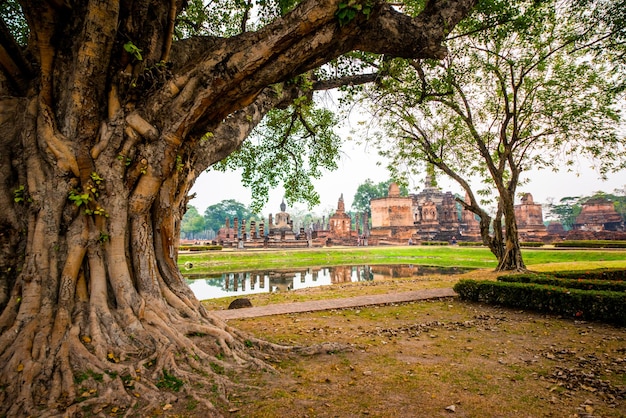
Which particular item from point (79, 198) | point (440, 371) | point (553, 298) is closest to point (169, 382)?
point (79, 198)

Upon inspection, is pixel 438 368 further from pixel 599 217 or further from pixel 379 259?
pixel 599 217

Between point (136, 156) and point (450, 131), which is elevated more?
point (450, 131)

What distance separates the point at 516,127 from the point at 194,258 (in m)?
19.8

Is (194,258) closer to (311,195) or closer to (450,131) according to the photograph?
(311,195)

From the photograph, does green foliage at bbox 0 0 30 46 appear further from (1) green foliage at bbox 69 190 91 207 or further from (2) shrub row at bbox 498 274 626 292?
(2) shrub row at bbox 498 274 626 292

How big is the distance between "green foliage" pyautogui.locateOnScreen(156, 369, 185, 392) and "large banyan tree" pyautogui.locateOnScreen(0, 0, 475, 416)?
2 cm

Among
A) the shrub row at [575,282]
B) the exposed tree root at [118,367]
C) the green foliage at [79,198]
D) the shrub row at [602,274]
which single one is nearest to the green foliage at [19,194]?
the green foliage at [79,198]

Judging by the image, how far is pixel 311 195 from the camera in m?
11.7

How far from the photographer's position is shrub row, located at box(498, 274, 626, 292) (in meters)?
7.09

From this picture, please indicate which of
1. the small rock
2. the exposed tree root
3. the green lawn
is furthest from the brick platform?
the green lawn

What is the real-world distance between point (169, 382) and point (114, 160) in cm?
249

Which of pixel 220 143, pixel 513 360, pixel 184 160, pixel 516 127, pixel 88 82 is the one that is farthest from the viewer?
pixel 516 127

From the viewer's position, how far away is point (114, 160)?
12.6ft

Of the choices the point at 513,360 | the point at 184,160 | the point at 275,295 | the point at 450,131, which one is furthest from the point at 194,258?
the point at 513,360
